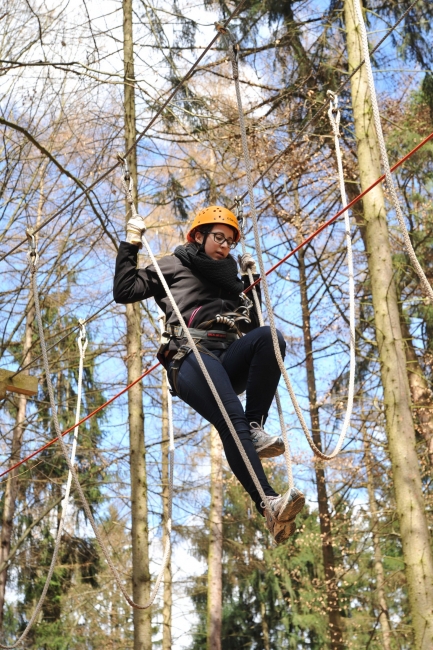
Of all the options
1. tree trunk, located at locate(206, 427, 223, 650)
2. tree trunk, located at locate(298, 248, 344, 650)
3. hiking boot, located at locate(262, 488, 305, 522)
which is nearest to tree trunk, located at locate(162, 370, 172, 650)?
tree trunk, located at locate(206, 427, 223, 650)

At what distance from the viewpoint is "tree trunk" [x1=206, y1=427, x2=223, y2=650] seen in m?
11.7

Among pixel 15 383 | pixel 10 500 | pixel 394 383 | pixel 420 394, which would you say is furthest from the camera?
pixel 420 394

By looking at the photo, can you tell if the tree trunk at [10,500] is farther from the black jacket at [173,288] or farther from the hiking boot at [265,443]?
the hiking boot at [265,443]

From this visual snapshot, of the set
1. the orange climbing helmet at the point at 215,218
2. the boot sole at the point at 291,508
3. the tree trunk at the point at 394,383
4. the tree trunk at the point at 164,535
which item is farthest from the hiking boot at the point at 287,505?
the tree trunk at the point at 164,535

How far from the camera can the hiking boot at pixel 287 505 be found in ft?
9.30

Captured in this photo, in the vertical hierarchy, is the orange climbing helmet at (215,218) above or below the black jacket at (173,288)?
above

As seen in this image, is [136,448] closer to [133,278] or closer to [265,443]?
[133,278]

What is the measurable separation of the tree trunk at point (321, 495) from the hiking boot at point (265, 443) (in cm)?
760


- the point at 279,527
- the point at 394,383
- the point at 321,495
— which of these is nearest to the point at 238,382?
the point at 279,527

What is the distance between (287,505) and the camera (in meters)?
2.84

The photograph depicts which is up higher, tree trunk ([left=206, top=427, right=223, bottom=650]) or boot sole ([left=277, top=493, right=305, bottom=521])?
tree trunk ([left=206, top=427, right=223, bottom=650])

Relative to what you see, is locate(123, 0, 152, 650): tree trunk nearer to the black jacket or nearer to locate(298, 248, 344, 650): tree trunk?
locate(298, 248, 344, 650): tree trunk

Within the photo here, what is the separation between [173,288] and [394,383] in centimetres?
309

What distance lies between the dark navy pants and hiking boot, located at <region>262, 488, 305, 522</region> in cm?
12
